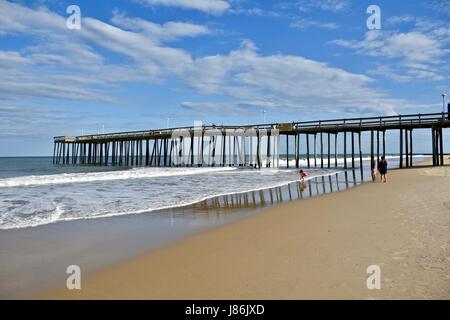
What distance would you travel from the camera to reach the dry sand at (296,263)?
12.7 ft

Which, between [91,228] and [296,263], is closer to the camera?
[296,263]

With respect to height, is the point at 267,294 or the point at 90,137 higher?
the point at 90,137

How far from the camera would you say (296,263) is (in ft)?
15.7

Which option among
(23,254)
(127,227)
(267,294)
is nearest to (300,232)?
(267,294)

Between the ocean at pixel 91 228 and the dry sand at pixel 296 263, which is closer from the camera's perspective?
the dry sand at pixel 296 263

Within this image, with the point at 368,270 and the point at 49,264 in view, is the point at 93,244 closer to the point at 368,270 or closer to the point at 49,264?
the point at 49,264

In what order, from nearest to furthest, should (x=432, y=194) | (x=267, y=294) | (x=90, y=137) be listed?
(x=267, y=294)
(x=432, y=194)
(x=90, y=137)

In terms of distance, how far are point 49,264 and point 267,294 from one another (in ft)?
11.1

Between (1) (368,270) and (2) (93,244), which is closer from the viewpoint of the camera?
(1) (368,270)

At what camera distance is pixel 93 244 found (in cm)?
642

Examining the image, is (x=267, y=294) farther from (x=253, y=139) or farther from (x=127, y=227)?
(x=253, y=139)

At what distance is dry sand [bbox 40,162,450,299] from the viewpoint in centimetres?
387

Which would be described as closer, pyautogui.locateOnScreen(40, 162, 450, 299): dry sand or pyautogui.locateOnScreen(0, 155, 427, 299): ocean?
pyautogui.locateOnScreen(40, 162, 450, 299): dry sand
